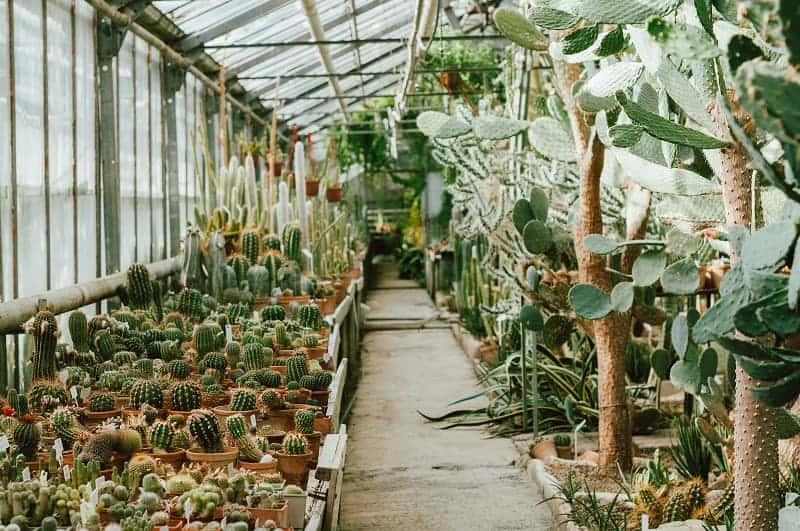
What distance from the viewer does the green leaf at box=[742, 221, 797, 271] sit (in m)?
1.22

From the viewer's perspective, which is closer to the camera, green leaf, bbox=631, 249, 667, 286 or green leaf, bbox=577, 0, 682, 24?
green leaf, bbox=577, 0, 682, 24

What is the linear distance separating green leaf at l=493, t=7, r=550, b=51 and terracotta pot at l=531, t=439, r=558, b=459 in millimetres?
2334

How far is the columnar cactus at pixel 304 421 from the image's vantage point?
3.06 m

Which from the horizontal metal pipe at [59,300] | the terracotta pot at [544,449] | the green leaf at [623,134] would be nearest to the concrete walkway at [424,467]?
the terracotta pot at [544,449]

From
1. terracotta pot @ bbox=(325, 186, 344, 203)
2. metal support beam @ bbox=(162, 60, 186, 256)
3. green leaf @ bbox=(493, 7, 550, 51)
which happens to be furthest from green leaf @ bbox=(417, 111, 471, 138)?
terracotta pot @ bbox=(325, 186, 344, 203)

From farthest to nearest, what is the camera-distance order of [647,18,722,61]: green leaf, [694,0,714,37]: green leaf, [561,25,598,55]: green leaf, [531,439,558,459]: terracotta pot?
1. [531,439,558,459]: terracotta pot
2. [561,25,598,55]: green leaf
3. [694,0,714,37]: green leaf
4. [647,18,722,61]: green leaf

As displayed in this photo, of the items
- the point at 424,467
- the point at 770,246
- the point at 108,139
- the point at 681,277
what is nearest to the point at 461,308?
the point at 108,139

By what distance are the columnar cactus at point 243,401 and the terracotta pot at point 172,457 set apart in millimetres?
499

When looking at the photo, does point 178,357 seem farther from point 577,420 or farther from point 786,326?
point 786,326

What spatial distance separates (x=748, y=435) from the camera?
1916 millimetres

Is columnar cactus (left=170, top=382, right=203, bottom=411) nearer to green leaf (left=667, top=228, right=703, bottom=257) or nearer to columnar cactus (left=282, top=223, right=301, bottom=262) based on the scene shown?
green leaf (left=667, top=228, right=703, bottom=257)

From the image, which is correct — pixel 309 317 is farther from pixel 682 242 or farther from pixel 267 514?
pixel 267 514

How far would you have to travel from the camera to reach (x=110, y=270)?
6277 millimetres

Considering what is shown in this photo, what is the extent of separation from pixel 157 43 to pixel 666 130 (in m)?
6.57
